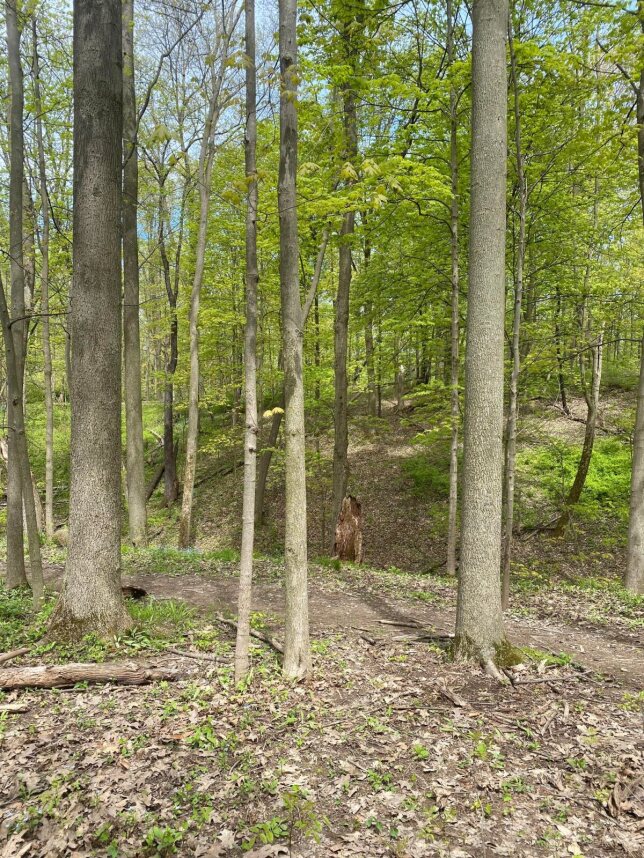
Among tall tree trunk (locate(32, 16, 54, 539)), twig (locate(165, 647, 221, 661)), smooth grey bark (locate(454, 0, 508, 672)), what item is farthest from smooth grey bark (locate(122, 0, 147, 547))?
smooth grey bark (locate(454, 0, 508, 672))

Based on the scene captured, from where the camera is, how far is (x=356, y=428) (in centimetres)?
2003

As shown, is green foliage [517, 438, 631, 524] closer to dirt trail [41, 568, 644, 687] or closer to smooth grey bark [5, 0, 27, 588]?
dirt trail [41, 568, 644, 687]

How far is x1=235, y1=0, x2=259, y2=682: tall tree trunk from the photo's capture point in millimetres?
4242

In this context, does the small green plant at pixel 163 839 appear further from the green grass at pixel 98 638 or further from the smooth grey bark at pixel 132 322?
the smooth grey bark at pixel 132 322

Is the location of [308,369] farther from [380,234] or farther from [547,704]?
[547,704]

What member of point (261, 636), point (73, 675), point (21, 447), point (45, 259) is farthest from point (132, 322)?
point (73, 675)

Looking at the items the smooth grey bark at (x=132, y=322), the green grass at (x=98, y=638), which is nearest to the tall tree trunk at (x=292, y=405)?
Answer: the green grass at (x=98, y=638)

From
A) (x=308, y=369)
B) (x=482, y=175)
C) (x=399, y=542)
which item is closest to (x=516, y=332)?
(x=482, y=175)

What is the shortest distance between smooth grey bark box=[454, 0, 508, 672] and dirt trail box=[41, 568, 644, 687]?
1.26m

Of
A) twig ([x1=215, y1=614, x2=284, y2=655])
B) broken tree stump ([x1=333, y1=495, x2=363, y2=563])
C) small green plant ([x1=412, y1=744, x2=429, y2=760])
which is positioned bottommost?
broken tree stump ([x1=333, y1=495, x2=363, y2=563])

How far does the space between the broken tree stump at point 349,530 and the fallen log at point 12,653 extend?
296 inches

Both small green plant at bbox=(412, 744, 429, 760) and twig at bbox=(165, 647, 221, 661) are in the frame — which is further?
twig at bbox=(165, 647, 221, 661)

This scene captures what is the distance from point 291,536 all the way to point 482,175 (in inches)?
147

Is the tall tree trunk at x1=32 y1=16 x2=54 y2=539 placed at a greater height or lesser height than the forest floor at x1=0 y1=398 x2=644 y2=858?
greater
